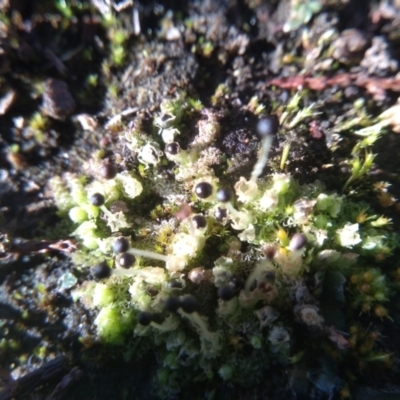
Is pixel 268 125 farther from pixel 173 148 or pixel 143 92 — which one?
pixel 143 92

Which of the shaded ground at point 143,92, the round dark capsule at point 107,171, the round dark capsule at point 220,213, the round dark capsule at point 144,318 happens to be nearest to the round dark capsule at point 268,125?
the shaded ground at point 143,92

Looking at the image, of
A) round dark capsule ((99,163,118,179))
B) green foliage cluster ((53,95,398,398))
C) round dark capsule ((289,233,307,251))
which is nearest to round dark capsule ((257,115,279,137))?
green foliage cluster ((53,95,398,398))

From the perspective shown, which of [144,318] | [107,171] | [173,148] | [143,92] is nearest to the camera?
[144,318]

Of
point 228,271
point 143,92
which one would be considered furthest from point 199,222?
point 143,92

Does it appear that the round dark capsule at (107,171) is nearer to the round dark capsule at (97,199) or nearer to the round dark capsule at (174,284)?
the round dark capsule at (97,199)

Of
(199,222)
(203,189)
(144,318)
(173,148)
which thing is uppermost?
(173,148)

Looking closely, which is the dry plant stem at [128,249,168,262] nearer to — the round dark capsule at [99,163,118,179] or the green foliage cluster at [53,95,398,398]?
the green foliage cluster at [53,95,398,398]

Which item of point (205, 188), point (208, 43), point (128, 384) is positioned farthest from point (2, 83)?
point (128, 384)
